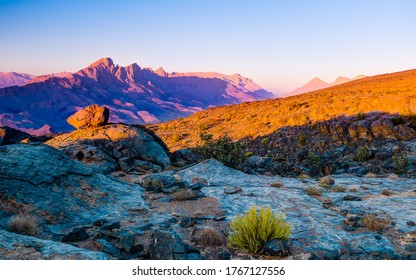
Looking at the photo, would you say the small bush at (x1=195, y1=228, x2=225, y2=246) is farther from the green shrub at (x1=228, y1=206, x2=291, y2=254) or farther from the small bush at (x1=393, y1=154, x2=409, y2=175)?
the small bush at (x1=393, y1=154, x2=409, y2=175)

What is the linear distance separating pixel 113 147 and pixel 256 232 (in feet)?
40.9

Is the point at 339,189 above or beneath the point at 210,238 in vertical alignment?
beneath

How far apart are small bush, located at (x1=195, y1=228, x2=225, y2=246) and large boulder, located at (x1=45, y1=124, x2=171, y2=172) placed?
30.1 feet

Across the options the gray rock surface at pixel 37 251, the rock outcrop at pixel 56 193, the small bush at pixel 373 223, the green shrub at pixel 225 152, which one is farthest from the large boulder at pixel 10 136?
the small bush at pixel 373 223

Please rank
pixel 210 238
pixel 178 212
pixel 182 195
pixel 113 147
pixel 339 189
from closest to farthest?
pixel 210 238
pixel 178 212
pixel 182 195
pixel 339 189
pixel 113 147

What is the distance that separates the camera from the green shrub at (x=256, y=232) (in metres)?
6.12

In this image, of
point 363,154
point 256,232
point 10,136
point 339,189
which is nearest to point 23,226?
point 256,232

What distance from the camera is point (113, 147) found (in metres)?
17.1

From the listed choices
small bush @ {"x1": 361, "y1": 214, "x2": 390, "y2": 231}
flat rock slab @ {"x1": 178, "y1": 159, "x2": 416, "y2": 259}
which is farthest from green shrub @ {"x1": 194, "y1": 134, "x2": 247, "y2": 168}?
small bush @ {"x1": 361, "y1": 214, "x2": 390, "y2": 231}

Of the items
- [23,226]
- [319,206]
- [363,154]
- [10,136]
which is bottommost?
[363,154]

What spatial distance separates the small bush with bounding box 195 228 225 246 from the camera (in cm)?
655

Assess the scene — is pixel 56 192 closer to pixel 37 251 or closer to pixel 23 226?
pixel 23 226

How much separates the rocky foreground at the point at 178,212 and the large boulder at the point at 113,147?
2545 mm
